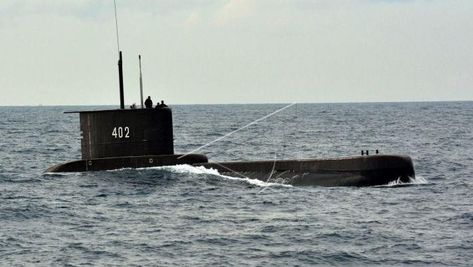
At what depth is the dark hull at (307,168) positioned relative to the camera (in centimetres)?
2956

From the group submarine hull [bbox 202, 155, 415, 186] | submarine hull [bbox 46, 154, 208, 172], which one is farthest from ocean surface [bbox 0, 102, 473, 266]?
submarine hull [bbox 202, 155, 415, 186]

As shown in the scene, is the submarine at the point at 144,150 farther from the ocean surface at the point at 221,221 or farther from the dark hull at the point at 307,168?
the ocean surface at the point at 221,221

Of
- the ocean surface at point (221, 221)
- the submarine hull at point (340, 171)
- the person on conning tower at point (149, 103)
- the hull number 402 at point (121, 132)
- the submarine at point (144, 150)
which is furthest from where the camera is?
the person on conning tower at point (149, 103)

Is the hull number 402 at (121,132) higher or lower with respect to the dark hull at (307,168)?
higher

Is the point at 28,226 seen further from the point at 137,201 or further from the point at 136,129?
the point at 136,129

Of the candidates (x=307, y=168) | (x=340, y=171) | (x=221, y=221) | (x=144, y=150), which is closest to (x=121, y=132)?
(x=144, y=150)

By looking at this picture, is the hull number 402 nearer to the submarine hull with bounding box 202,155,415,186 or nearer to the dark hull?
the dark hull

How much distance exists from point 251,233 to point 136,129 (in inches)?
477

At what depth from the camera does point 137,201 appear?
91.5ft

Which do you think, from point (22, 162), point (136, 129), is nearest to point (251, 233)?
point (136, 129)

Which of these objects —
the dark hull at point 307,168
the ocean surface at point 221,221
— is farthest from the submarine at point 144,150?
the ocean surface at point 221,221

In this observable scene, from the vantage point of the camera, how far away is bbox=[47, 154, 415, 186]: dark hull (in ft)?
97.0

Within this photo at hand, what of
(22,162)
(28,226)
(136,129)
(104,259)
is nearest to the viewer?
(104,259)

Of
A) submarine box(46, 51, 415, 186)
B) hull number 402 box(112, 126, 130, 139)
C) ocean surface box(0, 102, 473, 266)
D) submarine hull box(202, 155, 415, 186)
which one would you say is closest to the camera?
ocean surface box(0, 102, 473, 266)
